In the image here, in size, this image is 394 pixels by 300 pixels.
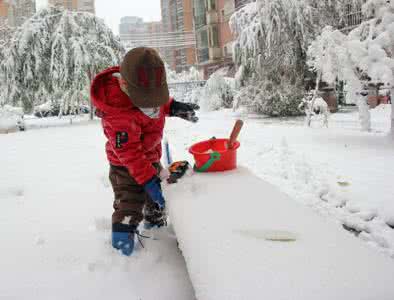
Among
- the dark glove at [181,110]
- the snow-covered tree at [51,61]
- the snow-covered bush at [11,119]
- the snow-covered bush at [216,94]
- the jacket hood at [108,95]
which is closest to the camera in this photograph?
the jacket hood at [108,95]

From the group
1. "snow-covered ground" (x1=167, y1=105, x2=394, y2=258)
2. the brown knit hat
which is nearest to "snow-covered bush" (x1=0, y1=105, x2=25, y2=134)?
"snow-covered ground" (x1=167, y1=105, x2=394, y2=258)

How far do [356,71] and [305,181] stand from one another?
2.45 meters

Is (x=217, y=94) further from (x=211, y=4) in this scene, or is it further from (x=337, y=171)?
(x=211, y=4)

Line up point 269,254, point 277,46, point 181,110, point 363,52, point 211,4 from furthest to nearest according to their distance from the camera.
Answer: point 211,4 < point 277,46 < point 363,52 < point 181,110 < point 269,254

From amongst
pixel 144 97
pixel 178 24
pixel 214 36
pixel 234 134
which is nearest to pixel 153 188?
pixel 144 97

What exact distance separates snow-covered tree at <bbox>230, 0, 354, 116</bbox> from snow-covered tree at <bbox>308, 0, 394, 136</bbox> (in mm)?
3875

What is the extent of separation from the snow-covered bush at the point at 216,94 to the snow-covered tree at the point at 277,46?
3552 millimetres

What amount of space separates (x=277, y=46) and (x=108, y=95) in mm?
7973

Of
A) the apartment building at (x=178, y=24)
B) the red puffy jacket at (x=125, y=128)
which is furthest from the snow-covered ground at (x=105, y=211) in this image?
the apartment building at (x=178, y=24)

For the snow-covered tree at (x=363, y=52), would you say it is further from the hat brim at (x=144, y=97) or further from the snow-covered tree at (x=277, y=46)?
the snow-covered tree at (x=277, y=46)

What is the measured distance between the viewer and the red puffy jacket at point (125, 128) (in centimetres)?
173

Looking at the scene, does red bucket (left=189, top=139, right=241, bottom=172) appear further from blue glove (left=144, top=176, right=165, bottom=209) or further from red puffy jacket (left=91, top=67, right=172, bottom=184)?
blue glove (left=144, top=176, right=165, bottom=209)

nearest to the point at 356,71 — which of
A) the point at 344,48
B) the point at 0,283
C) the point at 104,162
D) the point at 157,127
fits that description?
the point at 344,48

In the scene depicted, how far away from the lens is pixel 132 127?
5.82ft
